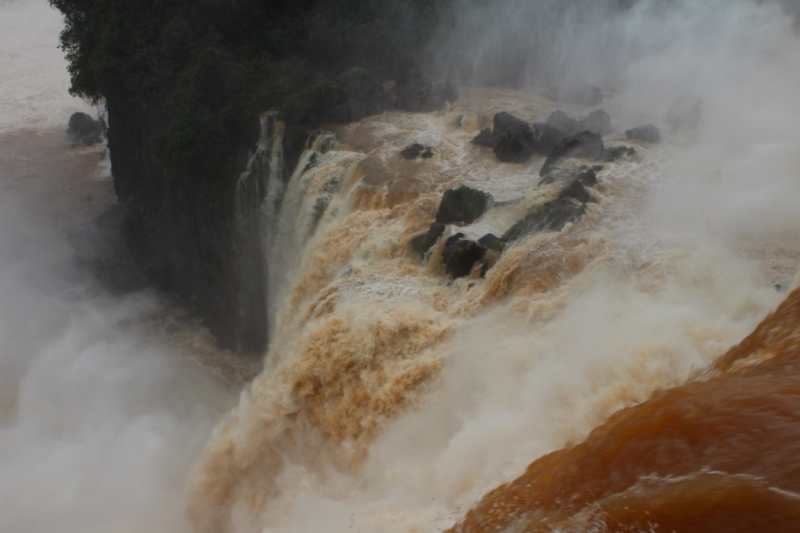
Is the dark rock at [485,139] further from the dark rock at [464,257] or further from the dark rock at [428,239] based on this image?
the dark rock at [464,257]

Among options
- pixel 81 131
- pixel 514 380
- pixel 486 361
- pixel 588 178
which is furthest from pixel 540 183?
pixel 81 131

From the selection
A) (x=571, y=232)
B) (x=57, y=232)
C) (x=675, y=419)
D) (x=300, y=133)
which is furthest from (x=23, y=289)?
(x=675, y=419)

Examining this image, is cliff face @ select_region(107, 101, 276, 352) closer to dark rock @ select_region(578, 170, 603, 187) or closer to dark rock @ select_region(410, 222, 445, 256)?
dark rock @ select_region(410, 222, 445, 256)

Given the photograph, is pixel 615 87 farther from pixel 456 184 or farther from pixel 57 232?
pixel 57 232

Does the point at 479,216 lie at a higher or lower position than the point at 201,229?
higher

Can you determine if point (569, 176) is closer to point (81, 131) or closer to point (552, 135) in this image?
point (552, 135)

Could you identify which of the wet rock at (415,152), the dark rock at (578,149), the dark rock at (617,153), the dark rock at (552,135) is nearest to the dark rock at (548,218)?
the dark rock at (578,149)
